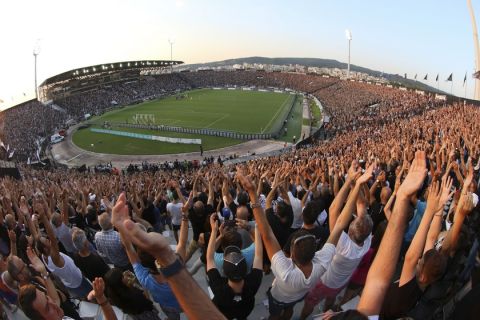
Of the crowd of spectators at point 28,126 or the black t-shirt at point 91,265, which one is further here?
the crowd of spectators at point 28,126

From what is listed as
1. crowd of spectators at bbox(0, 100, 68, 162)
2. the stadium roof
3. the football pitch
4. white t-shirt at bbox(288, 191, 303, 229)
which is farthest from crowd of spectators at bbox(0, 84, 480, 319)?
the stadium roof

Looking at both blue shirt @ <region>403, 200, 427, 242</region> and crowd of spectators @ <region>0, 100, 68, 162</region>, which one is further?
crowd of spectators @ <region>0, 100, 68, 162</region>

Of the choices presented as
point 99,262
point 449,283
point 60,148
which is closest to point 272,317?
point 449,283

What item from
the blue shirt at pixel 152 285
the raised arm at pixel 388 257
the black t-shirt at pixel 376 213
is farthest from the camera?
the black t-shirt at pixel 376 213

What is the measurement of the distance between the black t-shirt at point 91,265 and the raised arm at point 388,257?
356 centimetres

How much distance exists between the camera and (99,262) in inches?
202

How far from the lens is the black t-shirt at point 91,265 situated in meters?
5.09

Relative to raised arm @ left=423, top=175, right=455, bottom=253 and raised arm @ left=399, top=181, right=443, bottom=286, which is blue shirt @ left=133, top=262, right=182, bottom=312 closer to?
raised arm @ left=399, top=181, right=443, bottom=286

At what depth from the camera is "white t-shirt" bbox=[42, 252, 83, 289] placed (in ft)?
→ 16.2

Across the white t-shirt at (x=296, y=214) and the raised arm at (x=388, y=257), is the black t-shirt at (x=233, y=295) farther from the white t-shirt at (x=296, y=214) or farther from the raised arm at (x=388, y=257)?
the white t-shirt at (x=296, y=214)

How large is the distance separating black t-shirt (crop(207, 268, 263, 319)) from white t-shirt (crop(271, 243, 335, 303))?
25 centimetres

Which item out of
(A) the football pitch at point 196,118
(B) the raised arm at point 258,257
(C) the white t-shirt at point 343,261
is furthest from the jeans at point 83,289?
(A) the football pitch at point 196,118

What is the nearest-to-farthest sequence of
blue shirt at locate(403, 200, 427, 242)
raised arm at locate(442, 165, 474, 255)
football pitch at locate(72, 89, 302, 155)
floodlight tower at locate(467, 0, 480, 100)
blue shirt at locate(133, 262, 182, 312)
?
raised arm at locate(442, 165, 474, 255), blue shirt at locate(133, 262, 182, 312), blue shirt at locate(403, 200, 427, 242), floodlight tower at locate(467, 0, 480, 100), football pitch at locate(72, 89, 302, 155)

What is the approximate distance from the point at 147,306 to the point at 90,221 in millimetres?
4457
